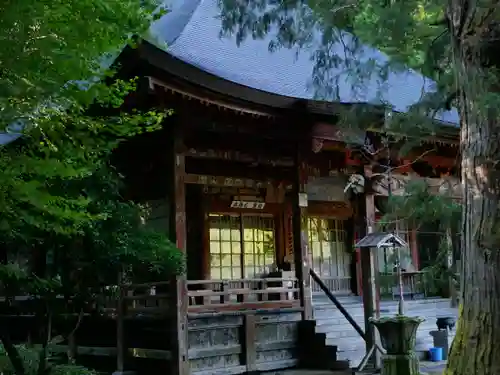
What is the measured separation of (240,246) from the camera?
523 inches

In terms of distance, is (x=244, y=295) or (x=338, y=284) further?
(x=338, y=284)

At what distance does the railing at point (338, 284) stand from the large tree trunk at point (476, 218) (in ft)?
29.9

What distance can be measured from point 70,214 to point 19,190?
0.83 metres

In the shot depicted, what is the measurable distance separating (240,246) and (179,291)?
14.5ft

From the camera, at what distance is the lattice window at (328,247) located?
1498cm

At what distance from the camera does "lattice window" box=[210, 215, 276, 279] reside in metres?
12.9

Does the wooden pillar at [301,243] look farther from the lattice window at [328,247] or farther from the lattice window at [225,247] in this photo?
the lattice window at [328,247]

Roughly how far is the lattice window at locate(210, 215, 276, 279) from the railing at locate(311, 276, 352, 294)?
76.6 inches

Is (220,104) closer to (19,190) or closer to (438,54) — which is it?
(438,54)

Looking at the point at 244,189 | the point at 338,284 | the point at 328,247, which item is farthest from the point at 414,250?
the point at 244,189

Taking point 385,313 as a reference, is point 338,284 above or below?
above

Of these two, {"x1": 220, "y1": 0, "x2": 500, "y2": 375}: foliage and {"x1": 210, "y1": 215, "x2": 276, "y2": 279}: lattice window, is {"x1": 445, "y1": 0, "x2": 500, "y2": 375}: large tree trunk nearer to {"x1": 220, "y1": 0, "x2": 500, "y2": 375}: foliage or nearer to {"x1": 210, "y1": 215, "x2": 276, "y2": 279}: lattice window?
{"x1": 220, "y1": 0, "x2": 500, "y2": 375}: foliage

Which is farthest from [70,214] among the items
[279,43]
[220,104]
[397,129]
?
[279,43]

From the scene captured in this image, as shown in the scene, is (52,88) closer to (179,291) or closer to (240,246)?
(179,291)
